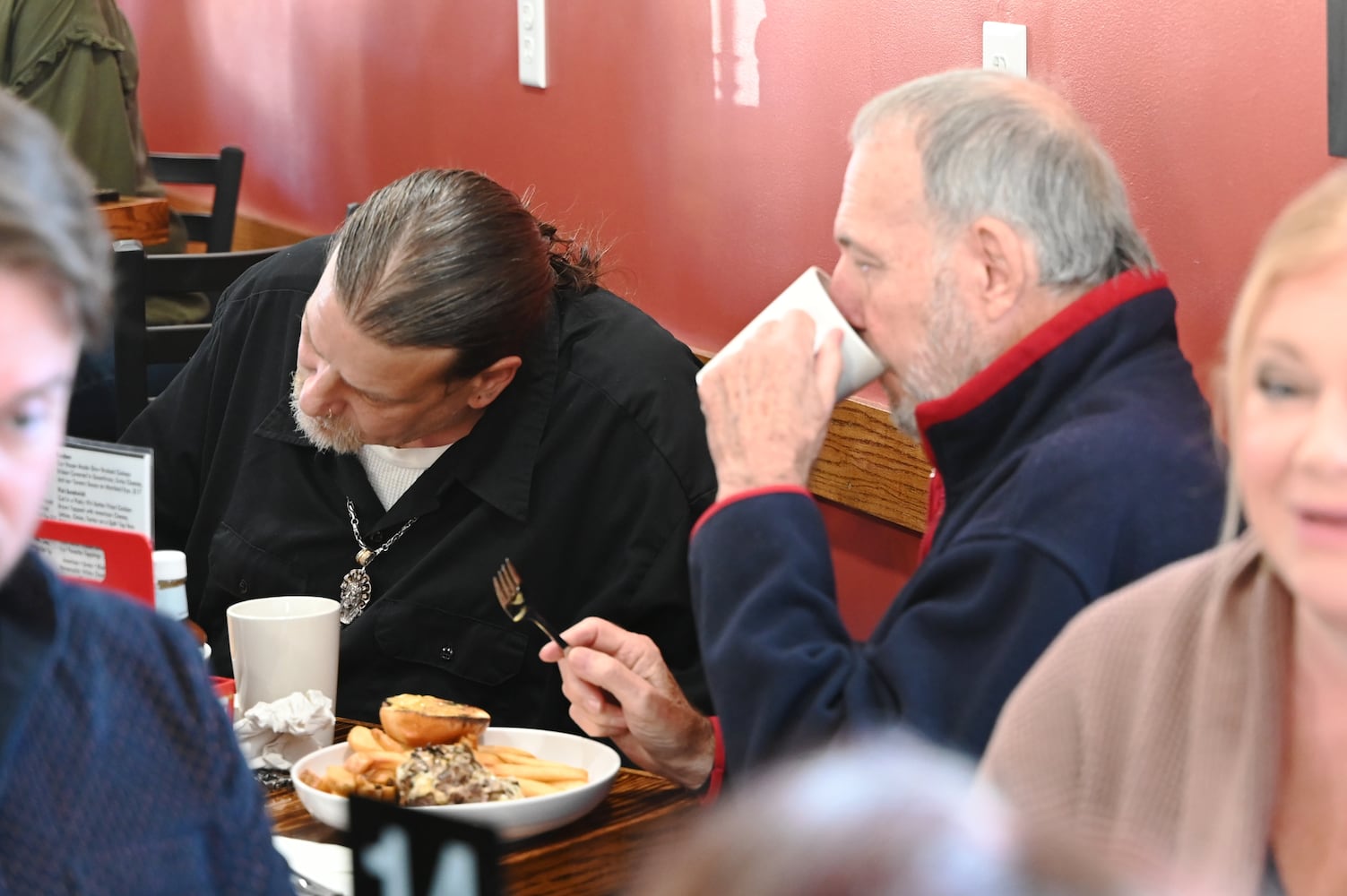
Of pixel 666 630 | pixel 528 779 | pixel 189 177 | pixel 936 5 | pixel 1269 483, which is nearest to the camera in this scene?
pixel 1269 483

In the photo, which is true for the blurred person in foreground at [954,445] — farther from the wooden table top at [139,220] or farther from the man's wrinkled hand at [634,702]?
the wooden table top at [139,220]

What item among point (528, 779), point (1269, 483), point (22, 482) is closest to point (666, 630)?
point (528, 779)

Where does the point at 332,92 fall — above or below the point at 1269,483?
above

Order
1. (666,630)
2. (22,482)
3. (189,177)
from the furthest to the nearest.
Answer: (189,177) < (666,630) < (22,482)

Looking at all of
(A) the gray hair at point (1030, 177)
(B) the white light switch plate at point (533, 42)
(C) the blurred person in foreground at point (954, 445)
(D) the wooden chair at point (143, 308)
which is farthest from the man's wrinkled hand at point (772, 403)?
(B) the white light switch plate at point (533, 42)

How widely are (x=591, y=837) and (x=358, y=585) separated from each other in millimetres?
615

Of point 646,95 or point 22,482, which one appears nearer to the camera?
point 22,482

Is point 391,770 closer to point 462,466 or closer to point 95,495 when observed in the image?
point 95,495

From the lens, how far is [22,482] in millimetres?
841

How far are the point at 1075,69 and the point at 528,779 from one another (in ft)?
3.75

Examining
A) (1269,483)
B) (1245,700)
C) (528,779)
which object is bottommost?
(528,779)

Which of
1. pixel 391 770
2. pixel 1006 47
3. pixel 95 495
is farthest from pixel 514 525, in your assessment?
pixel 1006 47

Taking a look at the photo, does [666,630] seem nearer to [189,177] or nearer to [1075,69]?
[1075,69]

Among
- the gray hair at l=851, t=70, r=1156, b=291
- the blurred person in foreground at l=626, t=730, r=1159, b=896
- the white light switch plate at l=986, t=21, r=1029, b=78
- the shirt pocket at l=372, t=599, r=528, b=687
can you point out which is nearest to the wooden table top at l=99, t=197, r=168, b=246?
the shirt pocket at l=372, t=599, r=528, b=687
